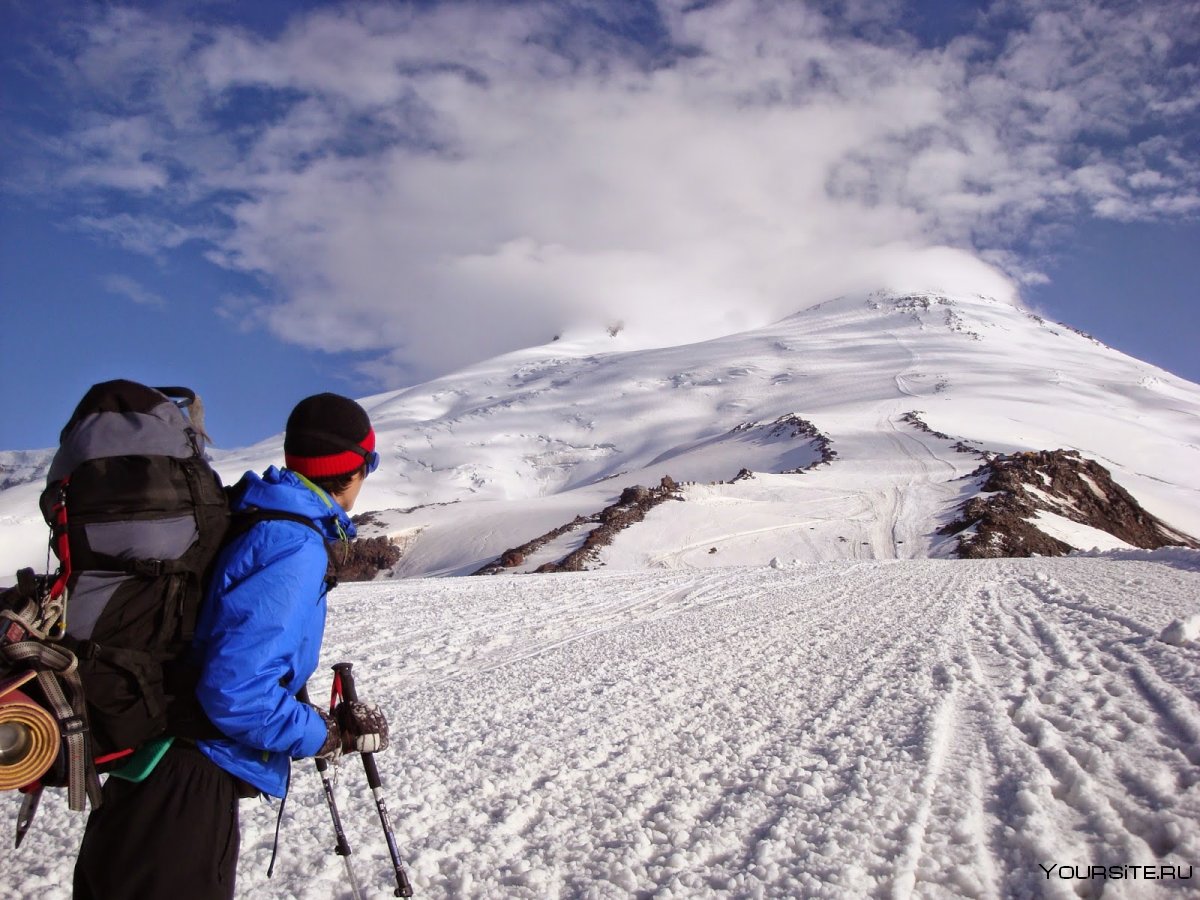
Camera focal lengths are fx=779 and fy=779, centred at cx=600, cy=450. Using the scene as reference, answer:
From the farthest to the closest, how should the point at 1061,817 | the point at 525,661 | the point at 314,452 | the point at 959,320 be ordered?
the point at 959,320
the point at 525,661
the point at 1061,817
the point at 314,452

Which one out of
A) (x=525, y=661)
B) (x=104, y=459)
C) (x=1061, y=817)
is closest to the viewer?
(x=104, y=459)

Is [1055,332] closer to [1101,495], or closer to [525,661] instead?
[1101,495]

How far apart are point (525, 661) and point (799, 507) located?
24543mm

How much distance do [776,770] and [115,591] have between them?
3.33m

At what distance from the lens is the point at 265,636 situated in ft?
7.55

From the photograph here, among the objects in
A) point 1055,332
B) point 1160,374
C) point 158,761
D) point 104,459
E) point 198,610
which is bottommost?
point 158,761

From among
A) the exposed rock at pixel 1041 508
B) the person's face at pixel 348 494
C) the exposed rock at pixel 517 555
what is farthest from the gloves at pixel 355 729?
the exposed rock at pixel 517 555

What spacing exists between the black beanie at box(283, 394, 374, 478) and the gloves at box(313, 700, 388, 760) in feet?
2.82

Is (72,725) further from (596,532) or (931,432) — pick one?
(931,432)

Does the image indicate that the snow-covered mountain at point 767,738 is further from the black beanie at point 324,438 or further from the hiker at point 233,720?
the black beanie at point 324,438

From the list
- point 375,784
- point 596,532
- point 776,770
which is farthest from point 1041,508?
point 375,784

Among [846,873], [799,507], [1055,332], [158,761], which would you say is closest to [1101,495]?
[799,507]

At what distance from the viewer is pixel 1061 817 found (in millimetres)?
3314

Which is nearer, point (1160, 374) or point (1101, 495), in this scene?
point (1101, 495)
